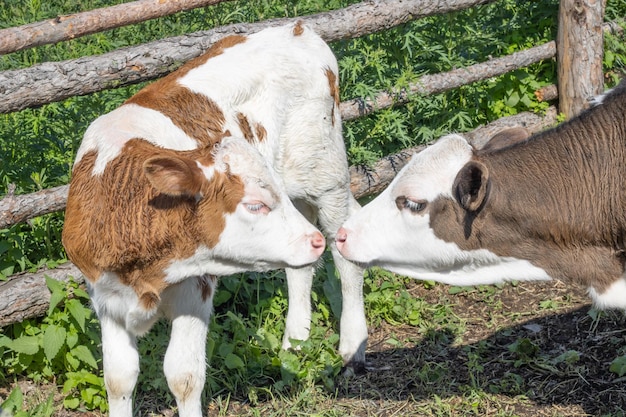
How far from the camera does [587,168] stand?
14.9ft

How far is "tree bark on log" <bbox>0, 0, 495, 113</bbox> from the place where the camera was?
546cm

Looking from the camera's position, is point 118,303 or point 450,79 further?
point 450,79

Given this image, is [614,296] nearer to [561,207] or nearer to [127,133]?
[561,207]

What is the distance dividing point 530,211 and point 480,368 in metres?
1.47

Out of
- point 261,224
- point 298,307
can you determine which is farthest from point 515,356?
point 261,224

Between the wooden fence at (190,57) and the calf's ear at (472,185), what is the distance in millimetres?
2335

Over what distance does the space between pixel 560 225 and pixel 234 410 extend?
2.11m

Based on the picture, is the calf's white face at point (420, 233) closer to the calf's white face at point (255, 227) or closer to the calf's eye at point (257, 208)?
the calf's white face at point (255, 227)

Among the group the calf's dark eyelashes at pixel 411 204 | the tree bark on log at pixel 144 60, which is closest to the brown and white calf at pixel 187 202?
the calf's dark eyelashes at pixel 411 204

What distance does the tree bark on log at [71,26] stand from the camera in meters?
6.63

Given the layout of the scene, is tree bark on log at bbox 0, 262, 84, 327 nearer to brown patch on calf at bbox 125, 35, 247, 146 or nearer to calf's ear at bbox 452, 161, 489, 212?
brown patch on calf at bbox 125, 35, 247, 146

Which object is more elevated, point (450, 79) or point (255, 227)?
point (255, 227)

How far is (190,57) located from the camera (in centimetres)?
611

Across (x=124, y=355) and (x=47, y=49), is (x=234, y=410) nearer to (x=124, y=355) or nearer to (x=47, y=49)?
(x=124, y=355)
